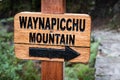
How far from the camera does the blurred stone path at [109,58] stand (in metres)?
4.39

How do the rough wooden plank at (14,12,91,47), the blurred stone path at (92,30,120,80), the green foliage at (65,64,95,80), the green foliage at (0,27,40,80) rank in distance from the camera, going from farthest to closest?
the green foliage at (65,64,95,80) → the green foliage at (0,27,40,80) → the blurred stone path at (92,30,120,80) → the rough wooden plank at (14,12,91,47)

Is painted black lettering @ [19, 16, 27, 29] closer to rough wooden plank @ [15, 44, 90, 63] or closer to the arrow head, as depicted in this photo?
rough wooden plank @ [15, 44, 90, 63]

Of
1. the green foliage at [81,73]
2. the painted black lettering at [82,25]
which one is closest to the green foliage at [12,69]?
the green foliage at [81,73]

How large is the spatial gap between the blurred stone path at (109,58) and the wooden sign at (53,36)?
1.58 metres

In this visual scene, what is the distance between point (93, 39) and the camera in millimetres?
7637

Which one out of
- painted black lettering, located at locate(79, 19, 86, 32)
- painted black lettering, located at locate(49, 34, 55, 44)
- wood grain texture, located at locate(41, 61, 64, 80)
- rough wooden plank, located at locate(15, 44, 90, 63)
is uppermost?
painted black lettering, located at locate(79, 19, 86, 32)

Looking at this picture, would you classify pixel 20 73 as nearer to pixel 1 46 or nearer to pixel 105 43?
pixel 1 46

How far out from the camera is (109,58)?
527 centimetres

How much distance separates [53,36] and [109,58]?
2651 mm

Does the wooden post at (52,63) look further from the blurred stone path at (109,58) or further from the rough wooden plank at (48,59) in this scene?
the blurred stone path at (109,58)

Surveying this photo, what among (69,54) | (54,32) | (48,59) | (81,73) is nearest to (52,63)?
(48,59)

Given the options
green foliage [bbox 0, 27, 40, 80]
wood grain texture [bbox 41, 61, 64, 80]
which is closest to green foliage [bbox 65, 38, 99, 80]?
green foliage [bbox 0, 27, 40, 80]

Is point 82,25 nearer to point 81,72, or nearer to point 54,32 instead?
point 54,32

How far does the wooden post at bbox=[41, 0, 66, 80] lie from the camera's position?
2799 mm
